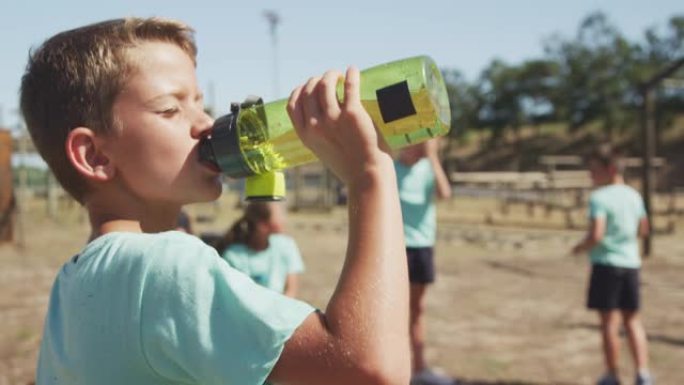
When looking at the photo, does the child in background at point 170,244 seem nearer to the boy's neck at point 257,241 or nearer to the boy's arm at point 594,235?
the boy's neck at point 257,241

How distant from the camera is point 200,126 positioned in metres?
1.35

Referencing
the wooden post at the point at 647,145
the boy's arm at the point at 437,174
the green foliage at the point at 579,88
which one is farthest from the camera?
the green foliage at the point at 579,88

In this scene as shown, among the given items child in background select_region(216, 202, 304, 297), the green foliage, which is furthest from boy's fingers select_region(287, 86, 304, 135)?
the green foliage

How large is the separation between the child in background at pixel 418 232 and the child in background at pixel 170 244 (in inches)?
170

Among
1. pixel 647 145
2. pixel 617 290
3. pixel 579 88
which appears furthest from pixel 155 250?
pixel 579 88

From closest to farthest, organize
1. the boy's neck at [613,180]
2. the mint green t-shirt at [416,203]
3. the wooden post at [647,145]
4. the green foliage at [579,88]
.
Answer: the boy's neck at [613,180] < the mint green t-shirt at [416,203] < the wooden post at [647,145] < the green foliage at [579,88]

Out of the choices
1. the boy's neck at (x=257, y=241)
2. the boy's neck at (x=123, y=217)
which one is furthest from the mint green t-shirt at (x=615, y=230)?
the boy's neck at (x=123, y=217)

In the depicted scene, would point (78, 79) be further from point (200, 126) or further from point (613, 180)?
point (613, 180)

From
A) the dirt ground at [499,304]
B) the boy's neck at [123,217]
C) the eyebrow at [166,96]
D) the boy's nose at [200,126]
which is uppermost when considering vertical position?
the eyebrow at [166,96]

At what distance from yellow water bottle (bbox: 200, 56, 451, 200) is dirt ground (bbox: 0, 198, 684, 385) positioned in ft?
15.2

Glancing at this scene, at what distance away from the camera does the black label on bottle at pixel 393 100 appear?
50.3 inches

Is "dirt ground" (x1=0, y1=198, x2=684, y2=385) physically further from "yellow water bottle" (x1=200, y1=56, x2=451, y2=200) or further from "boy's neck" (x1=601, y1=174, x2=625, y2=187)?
"yellow water bottle" (x1=200, y1=56, x2=451, y2=200)

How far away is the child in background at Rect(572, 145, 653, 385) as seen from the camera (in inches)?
208

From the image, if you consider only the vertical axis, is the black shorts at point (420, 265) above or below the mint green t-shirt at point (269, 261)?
below
